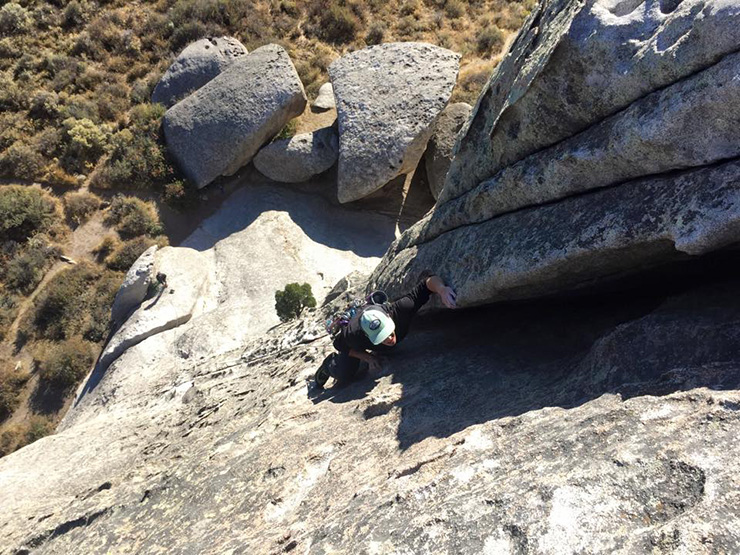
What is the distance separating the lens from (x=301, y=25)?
1133 inches

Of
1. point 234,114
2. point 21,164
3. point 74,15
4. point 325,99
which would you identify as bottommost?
point 325,99

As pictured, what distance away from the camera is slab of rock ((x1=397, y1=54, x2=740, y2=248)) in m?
4.42

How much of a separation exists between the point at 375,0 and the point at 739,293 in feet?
95.0

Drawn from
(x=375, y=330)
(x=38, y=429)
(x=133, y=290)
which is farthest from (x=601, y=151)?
(x=38, y=429)

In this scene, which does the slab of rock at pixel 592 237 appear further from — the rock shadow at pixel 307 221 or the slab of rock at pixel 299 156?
the slab of rock at pixel 299 156

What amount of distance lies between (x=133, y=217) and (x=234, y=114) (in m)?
5.95

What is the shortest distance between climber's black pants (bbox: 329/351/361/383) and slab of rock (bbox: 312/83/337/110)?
1833cm

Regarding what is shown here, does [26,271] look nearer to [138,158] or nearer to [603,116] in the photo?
[138,158]

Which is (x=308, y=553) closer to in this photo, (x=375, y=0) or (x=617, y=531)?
(x=617, y=531)

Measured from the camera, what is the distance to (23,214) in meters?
21.1

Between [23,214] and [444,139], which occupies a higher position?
[23,214]

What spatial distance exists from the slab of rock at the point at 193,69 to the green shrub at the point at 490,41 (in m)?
12.3

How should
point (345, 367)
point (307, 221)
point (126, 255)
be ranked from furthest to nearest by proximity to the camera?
point (307, 221) → point (126, 255) → point (345, 367)

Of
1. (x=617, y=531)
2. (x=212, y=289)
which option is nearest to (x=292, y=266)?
(x=212, y=289)
